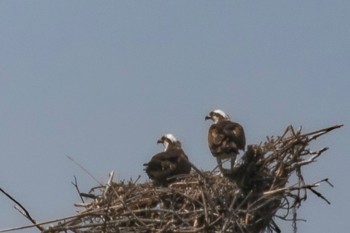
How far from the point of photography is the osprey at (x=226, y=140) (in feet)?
44.7

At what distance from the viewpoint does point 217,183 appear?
12359 millimetres

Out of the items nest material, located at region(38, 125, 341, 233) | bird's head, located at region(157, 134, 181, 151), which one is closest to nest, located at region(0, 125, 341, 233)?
nest material, located at region(38, 125, 341, 233)

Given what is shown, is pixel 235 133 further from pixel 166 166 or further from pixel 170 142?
pixel 170 142

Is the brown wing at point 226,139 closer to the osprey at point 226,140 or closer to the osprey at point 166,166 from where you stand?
the osprey at point 226,140

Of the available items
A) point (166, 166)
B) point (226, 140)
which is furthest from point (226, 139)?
point (166, 166)

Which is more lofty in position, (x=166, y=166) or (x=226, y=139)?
(x=226, y=139)

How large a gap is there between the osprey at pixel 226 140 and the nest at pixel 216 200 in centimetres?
79

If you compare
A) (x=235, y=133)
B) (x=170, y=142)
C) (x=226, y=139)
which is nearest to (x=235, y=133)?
(x=235, y=133)

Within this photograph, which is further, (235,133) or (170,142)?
(170,142)

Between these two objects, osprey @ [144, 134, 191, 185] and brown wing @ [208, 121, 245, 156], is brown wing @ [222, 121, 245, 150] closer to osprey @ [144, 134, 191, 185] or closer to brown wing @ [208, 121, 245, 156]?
brown wing @ [208, 121, 245, 156]

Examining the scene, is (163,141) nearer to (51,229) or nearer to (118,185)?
(118,185)

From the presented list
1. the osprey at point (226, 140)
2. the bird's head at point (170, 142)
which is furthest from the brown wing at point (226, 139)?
the bird's head at point (170, 142)

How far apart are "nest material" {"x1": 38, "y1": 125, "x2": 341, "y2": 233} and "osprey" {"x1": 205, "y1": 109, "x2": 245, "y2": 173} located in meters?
0.75

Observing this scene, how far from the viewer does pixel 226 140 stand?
13758mm
